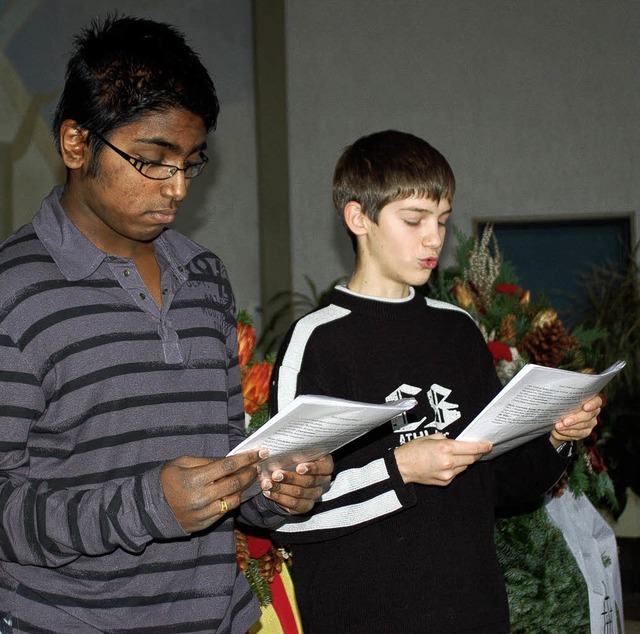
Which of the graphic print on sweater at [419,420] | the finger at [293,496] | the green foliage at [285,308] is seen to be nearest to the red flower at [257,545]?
the graphic print on sweater at [419,420]

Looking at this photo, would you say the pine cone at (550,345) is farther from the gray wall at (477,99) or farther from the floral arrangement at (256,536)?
the gray wall at (477,99)

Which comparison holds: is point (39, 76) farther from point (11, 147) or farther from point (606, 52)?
point (606, 52)

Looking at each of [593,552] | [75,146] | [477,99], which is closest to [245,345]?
[75,146]

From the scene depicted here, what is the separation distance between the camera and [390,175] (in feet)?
5.82

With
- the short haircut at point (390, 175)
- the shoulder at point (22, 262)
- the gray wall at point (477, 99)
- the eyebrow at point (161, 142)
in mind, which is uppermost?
the gray wall at point (477, 99)

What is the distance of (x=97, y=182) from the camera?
1.29 meters

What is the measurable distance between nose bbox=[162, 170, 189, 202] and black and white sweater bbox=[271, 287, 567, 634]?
1.50 feet

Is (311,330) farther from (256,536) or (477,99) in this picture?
(477,99)

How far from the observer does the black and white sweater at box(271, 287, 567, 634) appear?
1574 mm

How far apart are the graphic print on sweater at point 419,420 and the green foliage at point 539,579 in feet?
2.20

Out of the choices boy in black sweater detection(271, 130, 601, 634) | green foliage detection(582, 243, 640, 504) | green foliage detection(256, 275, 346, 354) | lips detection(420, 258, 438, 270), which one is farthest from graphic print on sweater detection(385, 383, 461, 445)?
green foliage detection(256, 275, 346, 354)

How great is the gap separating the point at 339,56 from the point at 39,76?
1.98m

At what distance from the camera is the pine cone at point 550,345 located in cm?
231

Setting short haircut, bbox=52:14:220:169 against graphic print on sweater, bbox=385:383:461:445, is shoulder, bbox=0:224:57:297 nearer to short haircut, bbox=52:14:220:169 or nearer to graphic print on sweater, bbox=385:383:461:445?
short haircut, bbox=52:14:220:169
